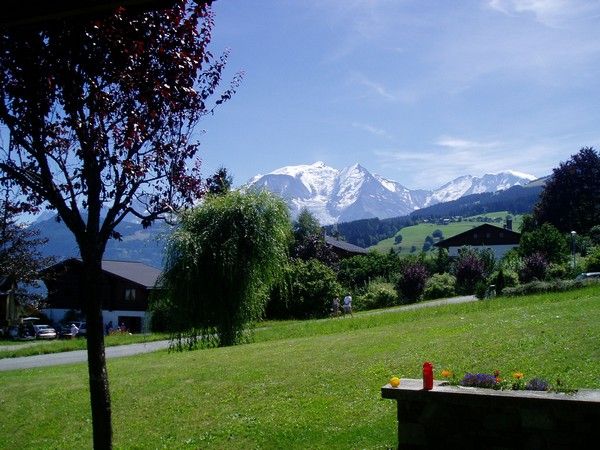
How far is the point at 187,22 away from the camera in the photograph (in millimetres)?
5414

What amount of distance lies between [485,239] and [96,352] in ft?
294

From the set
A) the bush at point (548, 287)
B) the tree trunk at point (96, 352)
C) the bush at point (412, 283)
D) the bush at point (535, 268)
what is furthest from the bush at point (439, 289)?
the tree trunk at point (96, 352)

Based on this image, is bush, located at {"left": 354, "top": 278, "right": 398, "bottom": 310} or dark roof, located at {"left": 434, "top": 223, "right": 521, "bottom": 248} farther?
dark roof, located at {"left": 434, "top": 223, "right": 521, "bottom": 248}

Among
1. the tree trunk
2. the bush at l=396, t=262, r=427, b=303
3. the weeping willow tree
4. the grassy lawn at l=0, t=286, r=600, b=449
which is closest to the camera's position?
the tree trunk

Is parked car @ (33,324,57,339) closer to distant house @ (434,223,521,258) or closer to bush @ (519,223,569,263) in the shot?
bush @ (519,223,569,263)

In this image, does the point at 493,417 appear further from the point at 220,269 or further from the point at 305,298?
the point at 305,298

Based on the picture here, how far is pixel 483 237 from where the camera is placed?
90.6 m

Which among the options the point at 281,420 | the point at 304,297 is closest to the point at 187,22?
the point at 281,420

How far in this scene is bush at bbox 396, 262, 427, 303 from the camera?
4534 cm

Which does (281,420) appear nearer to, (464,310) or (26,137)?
(26,137)

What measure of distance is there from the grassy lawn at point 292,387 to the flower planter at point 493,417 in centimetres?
100

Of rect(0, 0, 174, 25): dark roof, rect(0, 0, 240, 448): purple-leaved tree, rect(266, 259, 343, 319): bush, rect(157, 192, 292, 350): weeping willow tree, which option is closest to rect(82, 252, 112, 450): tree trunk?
rect(0, 0, 240, 448): purple-leaved tree

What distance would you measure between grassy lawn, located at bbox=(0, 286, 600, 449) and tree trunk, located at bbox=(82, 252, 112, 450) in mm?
3217

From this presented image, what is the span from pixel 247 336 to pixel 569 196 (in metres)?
62.3
